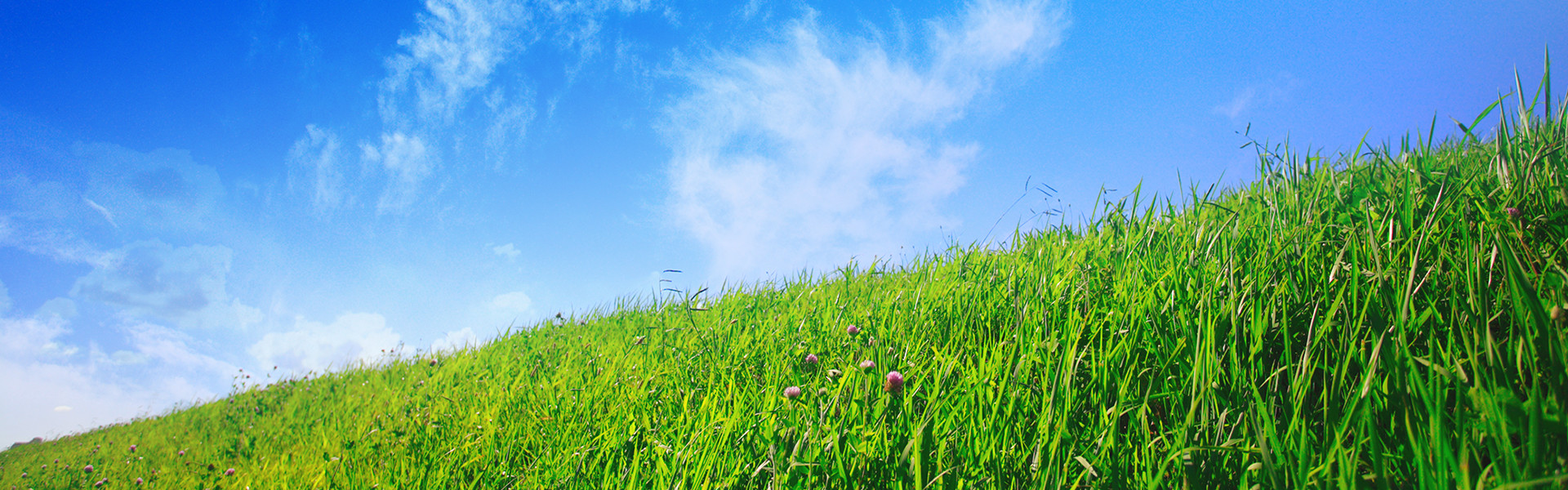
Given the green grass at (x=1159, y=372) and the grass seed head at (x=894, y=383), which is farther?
the grass seed head at (x=894, y=383)

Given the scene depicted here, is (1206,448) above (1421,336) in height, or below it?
below

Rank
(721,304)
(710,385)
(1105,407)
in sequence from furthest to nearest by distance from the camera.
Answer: (721,304), (710,385), (1105,407)

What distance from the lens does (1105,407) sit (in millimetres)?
1741

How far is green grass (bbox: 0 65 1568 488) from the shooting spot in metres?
1.33

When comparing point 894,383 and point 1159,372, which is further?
point 894,383

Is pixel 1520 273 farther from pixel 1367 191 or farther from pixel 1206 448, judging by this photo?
pixel 1367 191

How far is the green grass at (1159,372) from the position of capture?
4.36 ft

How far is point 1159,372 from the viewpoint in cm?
178

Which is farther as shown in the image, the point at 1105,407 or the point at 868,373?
the point at 868,373

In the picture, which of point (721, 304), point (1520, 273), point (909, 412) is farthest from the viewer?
point (721, 304)

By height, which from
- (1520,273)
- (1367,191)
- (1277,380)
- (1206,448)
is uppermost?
(1367,191)

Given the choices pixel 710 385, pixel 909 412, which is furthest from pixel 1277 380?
pixel 710 385

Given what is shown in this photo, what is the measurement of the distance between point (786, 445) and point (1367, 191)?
2.37 meters

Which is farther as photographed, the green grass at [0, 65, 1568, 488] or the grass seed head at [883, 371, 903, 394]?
the grass seed head at [883, 371, 903, 394]
